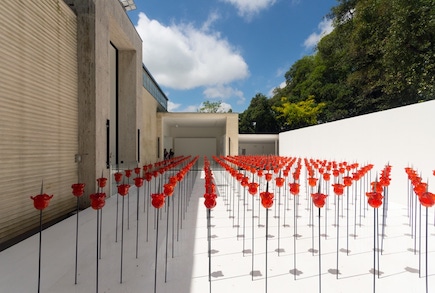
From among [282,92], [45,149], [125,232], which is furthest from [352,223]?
[282,92]

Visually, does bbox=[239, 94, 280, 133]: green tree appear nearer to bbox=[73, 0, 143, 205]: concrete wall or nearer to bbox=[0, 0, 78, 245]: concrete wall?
bbox=[73, 0, 143, 205]: concrete wall

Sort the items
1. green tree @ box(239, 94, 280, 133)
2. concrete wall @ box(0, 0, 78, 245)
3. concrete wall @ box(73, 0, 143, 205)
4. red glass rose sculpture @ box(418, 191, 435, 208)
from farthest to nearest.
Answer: green tree @ box(239, 94, 280, 133) < concrete wall @ box(73, 0, 143, 205) < concrete wall @ box(0, 0, 78, 245) < red glass rose sculpture @ box(418, 191, 435, 208)

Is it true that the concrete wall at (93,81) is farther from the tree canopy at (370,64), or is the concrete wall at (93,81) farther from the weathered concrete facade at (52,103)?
the tree canopy at (370,64)

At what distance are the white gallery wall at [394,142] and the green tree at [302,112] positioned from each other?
14.4 metres

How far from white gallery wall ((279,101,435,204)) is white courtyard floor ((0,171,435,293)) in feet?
4.54

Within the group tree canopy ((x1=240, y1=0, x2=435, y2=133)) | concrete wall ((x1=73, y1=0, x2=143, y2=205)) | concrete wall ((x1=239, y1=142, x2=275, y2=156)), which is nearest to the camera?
concrete wall ((x1=73, y1=0, x2=143, y2=205))

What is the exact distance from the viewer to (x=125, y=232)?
3.94m

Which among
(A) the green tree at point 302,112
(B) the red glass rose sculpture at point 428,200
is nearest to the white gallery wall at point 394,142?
(B) the red glass rose sculpture at point 428,200

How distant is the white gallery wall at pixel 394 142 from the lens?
519 cm

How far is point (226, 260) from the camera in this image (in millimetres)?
2902

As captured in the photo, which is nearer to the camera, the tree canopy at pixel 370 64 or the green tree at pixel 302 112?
the tree canopy at pixel 370 64

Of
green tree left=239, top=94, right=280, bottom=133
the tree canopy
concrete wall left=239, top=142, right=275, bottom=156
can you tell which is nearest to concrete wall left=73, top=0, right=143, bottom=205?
the tree canopy

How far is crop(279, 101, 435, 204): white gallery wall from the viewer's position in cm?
519

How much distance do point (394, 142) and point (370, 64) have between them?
10.7m
